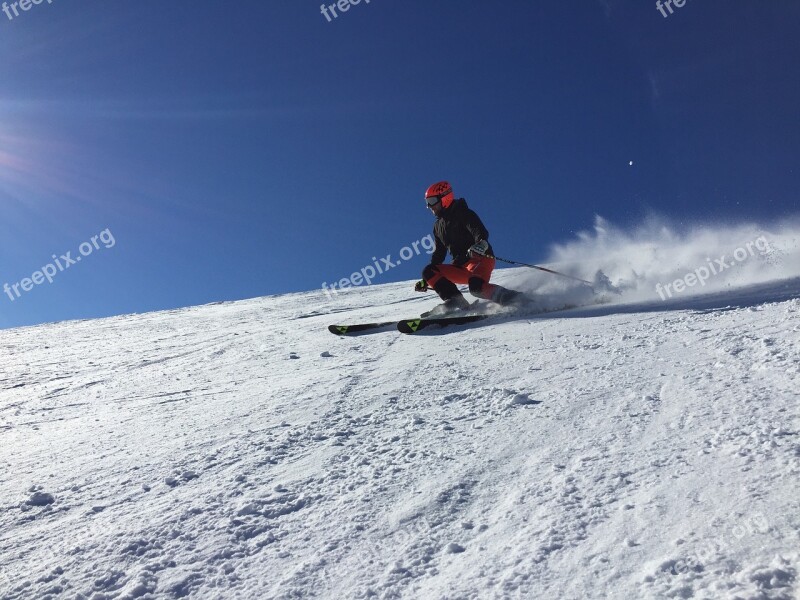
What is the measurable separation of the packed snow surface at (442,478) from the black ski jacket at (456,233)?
421 cm

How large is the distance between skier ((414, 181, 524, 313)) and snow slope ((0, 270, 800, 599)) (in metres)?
3.47

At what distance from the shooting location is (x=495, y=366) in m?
4.83

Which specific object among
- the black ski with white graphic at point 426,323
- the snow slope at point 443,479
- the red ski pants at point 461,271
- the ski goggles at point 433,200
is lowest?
the snow slope at point 443,479

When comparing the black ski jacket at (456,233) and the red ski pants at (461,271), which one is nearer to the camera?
the red ski pants at (461,271)

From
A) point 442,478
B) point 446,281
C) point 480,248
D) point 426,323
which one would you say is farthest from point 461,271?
point 442,478

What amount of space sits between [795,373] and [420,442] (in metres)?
2.27

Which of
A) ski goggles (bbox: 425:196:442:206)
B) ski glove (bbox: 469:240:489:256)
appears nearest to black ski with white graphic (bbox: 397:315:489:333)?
ski glove (bbox: 469:240:489:256)

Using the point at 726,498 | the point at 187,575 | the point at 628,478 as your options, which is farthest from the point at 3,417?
the point at 726,498

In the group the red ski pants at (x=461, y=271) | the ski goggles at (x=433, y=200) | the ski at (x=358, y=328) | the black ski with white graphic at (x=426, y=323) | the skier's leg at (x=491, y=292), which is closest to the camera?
the black ski with white graphic at (x=426, y=323)

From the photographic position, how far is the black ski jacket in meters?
9.42

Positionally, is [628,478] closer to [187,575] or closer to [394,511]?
[394,511]

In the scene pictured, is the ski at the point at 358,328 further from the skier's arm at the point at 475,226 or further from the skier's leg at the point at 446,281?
the skier's arm at the point at 475,226

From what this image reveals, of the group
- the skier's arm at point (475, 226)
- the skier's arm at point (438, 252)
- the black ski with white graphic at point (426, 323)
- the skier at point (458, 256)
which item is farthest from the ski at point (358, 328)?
the skier's arm at point (475, 226)

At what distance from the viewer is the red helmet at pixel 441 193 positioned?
9609 mm
